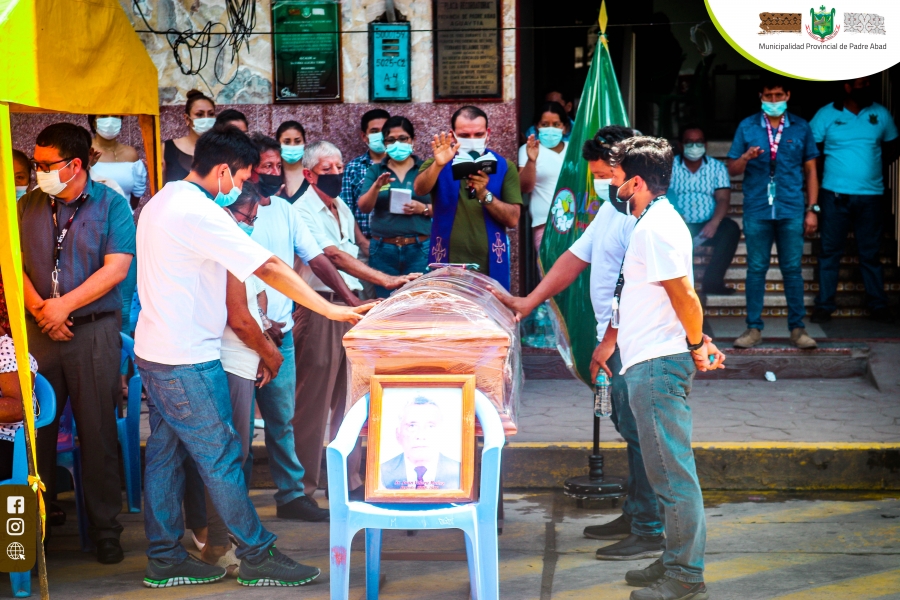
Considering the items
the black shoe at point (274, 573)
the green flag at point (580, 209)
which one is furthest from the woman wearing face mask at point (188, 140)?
the black shoe at point (274, 573)

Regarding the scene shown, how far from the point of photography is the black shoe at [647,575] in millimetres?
4375

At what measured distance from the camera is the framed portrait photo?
3783 mm

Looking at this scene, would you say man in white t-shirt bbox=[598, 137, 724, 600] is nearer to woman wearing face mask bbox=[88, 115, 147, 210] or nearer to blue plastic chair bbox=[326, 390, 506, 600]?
blue plastic chair bbox=[326, 390, 506, 600]

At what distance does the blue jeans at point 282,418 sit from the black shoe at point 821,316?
5.03 meters

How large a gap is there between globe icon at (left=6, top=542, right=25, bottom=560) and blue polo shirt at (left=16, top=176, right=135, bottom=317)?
1175mm

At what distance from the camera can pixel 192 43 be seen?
311 inches

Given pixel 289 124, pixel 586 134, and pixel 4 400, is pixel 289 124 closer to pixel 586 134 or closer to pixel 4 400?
pixel 586 134

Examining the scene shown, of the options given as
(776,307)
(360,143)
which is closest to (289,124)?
(360,143)

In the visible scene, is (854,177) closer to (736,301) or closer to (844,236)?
(844,236)

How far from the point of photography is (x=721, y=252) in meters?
8.92

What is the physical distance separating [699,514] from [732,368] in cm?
379

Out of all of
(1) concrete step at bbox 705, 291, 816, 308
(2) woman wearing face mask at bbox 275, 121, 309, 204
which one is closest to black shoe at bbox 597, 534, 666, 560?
(2) woman wearing face mask at bbox 275, 121, 309, 204

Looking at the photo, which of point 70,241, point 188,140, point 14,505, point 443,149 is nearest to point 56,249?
point 70,241

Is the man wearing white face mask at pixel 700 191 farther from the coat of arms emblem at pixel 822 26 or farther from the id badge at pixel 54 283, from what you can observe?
the id badge at pixel 54 283
